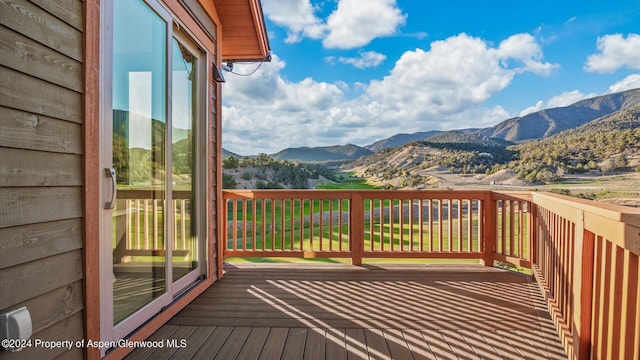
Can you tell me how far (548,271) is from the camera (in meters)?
2.91

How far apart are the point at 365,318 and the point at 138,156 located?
1.96 m

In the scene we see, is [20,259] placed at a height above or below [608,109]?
below

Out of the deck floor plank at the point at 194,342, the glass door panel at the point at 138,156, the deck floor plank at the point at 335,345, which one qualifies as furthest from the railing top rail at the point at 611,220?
the glass door panel at the point at 138,156

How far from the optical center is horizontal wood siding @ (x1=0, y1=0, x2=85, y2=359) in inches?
46.6

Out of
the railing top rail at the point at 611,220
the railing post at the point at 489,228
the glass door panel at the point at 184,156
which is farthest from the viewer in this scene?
the railing post at the point at 489,228

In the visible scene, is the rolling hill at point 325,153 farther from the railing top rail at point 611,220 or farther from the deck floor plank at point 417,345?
the railing top rail at point 611,220

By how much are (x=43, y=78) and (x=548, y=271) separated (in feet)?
11.9

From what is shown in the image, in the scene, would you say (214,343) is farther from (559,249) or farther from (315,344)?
(559,249)

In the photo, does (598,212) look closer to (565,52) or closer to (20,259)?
(20,259)

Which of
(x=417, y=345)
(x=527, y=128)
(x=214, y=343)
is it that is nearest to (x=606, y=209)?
(x=417, y=345)

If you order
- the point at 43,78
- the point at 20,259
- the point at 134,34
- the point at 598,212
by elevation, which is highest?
the point at 134,34

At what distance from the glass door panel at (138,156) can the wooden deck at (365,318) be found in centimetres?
41

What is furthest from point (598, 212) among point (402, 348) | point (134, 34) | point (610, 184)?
point (610, 184)

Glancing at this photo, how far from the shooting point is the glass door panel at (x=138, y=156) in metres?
1.88
